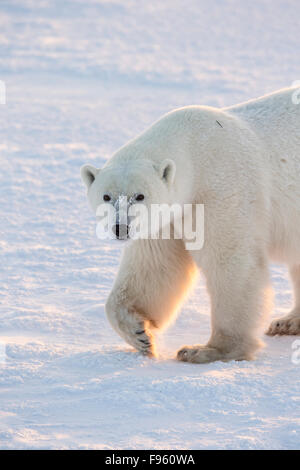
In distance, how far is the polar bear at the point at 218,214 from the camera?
3838mm

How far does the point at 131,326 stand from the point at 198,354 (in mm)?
390

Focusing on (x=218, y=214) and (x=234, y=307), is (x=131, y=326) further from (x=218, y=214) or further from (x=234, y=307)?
(x=218, y=214)

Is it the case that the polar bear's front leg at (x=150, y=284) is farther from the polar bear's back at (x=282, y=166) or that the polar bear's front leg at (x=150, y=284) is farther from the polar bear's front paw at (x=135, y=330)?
the polar bear's back at (x=282, y=166)

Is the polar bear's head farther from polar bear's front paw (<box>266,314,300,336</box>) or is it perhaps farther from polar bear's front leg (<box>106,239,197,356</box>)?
polar bear's front paw (<box>266,314,300,336</box>)

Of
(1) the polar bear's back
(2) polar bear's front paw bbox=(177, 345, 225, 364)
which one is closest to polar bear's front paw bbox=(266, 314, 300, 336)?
(1) the polar bear's back

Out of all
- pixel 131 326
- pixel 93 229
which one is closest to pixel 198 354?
pixel 131 326

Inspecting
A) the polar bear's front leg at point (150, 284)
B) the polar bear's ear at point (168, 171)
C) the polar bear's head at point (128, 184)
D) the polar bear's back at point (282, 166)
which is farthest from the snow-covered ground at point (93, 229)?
the polar bear's ear at point (168, 171)

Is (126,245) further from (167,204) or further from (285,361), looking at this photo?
(285,361)

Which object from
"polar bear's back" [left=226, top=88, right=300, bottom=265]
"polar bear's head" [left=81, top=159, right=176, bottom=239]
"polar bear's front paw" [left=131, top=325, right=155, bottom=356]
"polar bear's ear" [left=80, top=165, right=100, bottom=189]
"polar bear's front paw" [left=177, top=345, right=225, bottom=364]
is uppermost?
"polar bear's back" [left=226, top=88, right=300, bottom=265]

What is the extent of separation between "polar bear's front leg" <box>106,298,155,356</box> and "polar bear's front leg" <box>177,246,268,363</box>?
0.17 m

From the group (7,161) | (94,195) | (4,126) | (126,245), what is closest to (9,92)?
(4,126)

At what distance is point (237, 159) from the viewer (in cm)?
403

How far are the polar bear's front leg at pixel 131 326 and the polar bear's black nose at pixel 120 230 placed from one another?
768 mm

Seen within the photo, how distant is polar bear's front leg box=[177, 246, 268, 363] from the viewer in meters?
4.00
